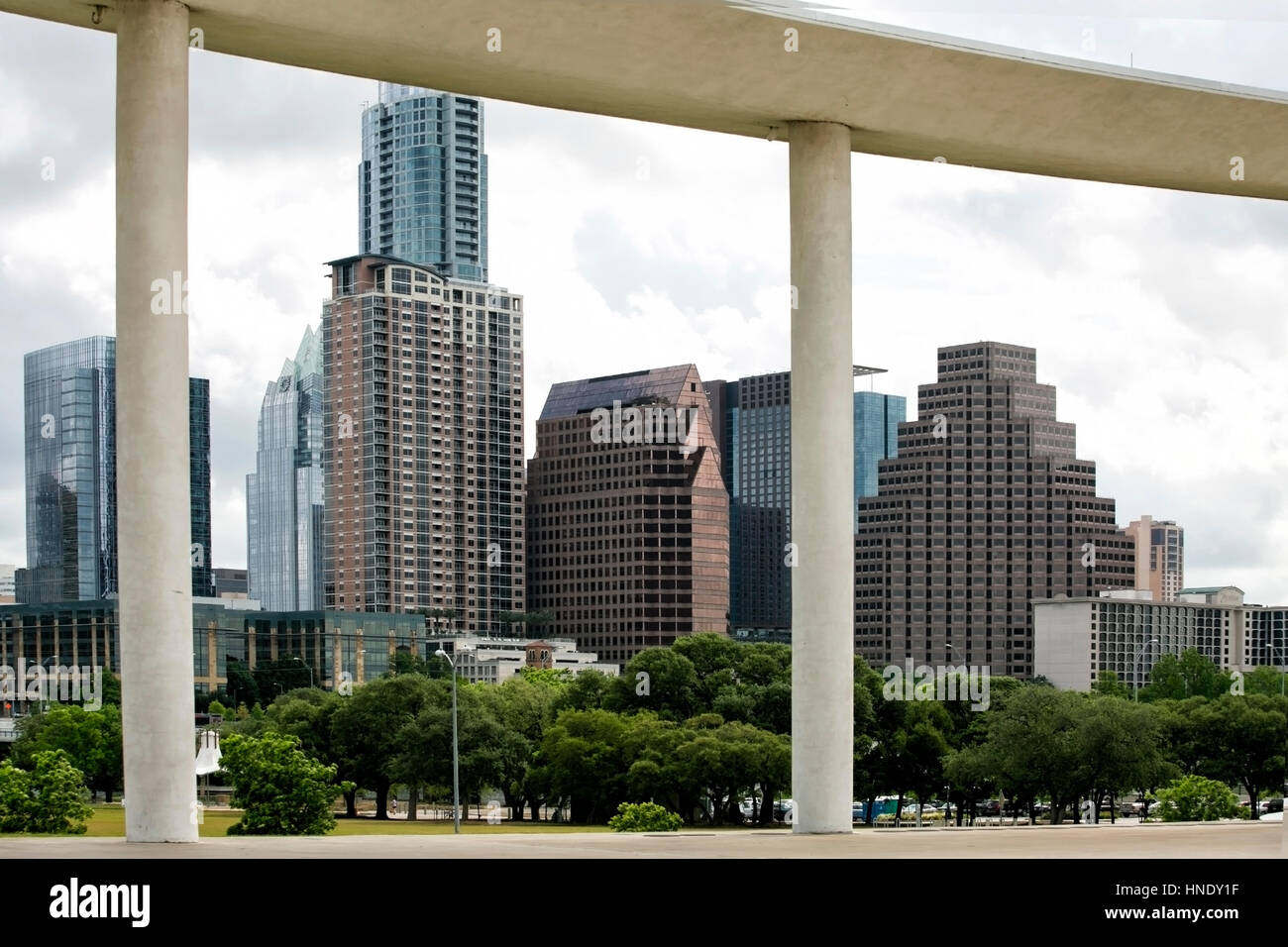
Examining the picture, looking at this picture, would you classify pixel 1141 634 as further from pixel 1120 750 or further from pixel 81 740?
pixel 81 740

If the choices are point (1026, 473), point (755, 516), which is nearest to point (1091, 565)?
point (1026, 473)

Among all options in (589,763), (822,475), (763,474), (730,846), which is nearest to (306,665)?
(589,763)

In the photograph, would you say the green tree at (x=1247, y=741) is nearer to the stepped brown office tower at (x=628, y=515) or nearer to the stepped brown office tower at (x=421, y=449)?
the stepped brown office tower at (x=628, y=515)

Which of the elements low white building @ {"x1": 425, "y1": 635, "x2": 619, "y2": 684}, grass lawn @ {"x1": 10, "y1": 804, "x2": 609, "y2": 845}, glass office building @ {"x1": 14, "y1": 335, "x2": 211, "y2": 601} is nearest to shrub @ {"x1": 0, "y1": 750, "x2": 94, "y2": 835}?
grass lawn @ {"x1": 10, "y1": 804, "x2": 609, "y2": 845}

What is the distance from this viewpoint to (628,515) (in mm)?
79000

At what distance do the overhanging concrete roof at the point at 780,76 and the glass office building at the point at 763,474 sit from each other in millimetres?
73430

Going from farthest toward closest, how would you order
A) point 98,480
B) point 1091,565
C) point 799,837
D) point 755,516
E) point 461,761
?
point 755,516, point 1091,565, point 98,480, point 461,761, point 799,837

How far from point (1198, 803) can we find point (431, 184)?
116321mm

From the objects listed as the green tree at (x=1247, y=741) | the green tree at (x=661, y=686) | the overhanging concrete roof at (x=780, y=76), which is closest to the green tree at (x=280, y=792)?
the green tree at (x=661, y=686)
